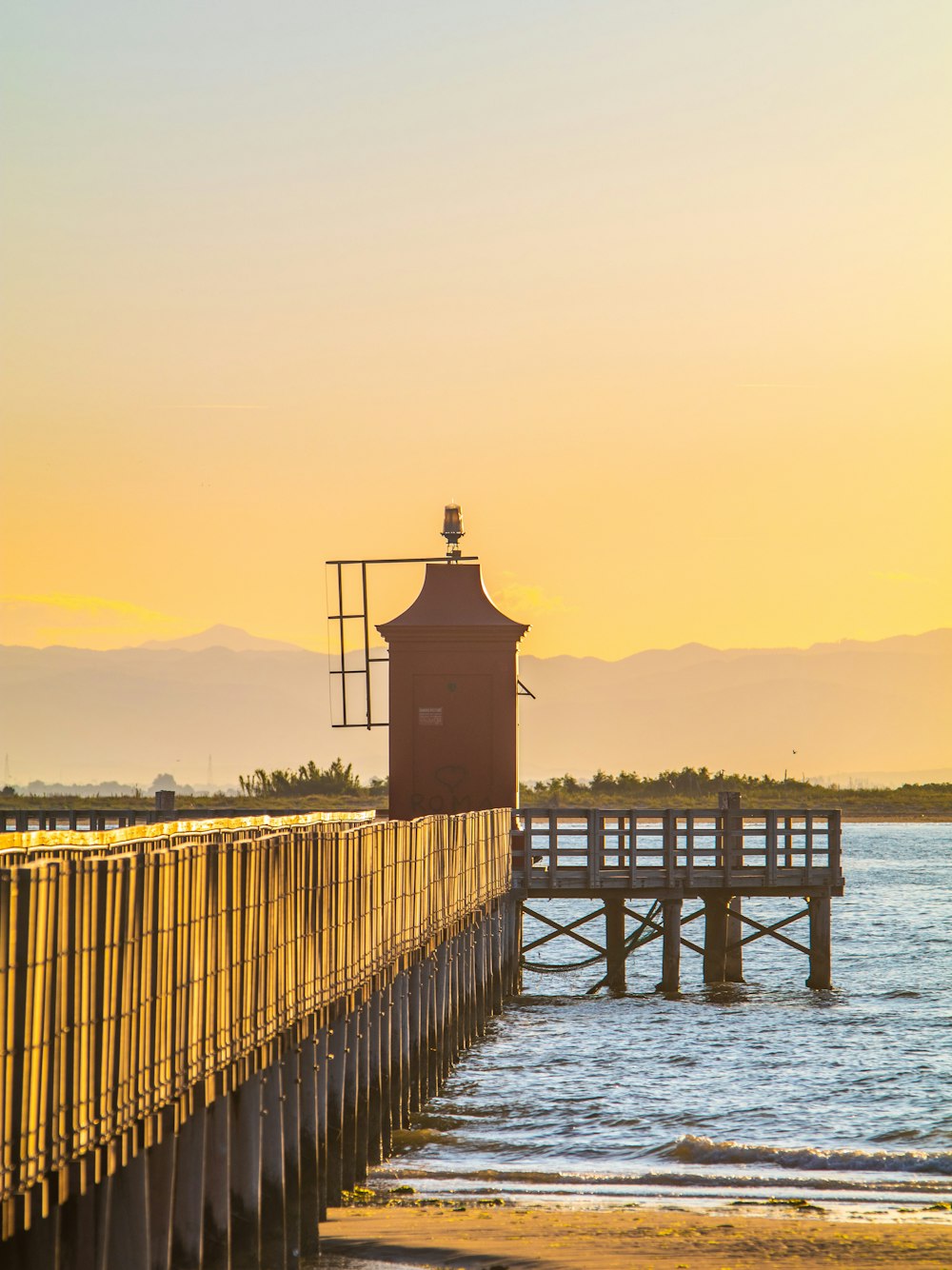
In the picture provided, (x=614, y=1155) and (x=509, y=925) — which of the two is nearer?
(x=614, y=1155)

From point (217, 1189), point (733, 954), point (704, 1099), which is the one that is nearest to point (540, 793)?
point (733, 954)

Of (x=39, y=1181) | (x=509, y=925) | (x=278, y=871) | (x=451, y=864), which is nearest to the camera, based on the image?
(x=39, y=1181)

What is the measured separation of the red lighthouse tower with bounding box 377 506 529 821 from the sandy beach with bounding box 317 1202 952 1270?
17.6 m

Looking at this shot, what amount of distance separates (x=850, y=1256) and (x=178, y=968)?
268 inches

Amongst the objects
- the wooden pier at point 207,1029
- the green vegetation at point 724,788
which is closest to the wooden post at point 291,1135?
the wooden pier at point 207,1029

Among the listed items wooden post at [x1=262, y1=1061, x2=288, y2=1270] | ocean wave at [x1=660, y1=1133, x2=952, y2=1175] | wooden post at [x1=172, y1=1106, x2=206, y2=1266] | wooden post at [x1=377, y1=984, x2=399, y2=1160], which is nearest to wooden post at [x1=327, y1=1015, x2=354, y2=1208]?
wooden post at [x1=377, y1=984, x2=399, y2=1160]

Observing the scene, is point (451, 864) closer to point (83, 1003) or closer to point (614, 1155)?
point (614, 1155)

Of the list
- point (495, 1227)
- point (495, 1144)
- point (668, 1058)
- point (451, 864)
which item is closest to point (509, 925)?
point (668, 1058)

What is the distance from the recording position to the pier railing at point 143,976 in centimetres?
831

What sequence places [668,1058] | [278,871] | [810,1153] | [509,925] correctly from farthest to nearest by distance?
1. [509,925]
2. [668,1058]
3. [810,1153]
4. [278,871]

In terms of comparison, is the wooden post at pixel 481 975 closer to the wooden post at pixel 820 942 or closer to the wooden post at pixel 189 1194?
the wooden post at pixel 820 942

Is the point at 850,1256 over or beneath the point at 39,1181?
beneath

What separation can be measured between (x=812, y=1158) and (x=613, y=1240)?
5473 mm

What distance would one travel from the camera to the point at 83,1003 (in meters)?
8.94
